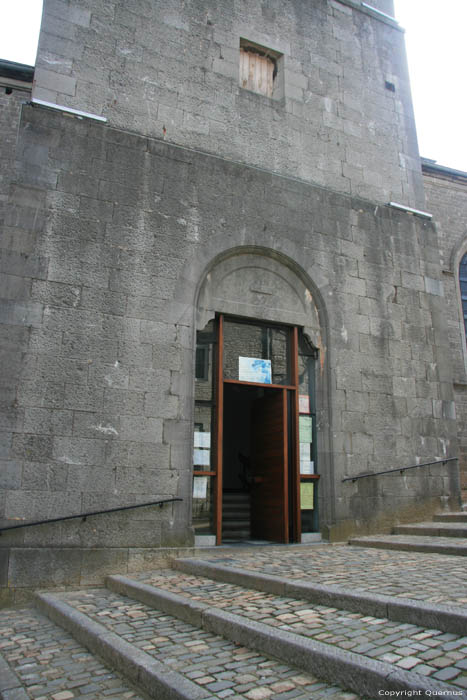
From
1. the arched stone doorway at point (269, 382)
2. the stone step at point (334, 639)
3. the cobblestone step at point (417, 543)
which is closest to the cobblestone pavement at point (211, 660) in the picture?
the stone step at point (334, 639)

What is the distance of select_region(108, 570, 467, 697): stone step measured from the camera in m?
2.94

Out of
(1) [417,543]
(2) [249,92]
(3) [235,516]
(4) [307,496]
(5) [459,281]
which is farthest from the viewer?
(5) [459,281]

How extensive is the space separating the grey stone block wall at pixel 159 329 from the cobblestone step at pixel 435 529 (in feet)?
1.11

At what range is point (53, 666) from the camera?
4.16 metres

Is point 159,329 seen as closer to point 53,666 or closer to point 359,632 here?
point 53,666

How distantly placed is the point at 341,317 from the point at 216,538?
3995 millimetres

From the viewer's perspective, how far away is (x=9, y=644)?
15.7 ft

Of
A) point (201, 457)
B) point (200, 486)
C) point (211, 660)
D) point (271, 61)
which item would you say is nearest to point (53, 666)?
point (211, 660)

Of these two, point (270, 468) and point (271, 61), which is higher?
point (271, 61)

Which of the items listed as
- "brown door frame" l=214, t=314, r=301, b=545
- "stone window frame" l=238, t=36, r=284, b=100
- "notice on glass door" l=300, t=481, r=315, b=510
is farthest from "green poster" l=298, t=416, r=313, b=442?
"stone window frame" l=238, t=36, r=284, b=100

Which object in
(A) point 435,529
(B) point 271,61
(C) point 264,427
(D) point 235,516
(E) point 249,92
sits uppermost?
(B) point 271,61

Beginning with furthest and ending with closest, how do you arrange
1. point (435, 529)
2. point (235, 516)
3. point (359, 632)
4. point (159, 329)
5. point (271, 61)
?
point (235, 516)
point (271, 61)
point (435, 529)
point (159, 329)
point (359, 632)

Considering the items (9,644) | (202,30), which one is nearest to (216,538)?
(9,644)

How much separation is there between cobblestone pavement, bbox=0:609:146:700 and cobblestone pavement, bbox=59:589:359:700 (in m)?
0.30
